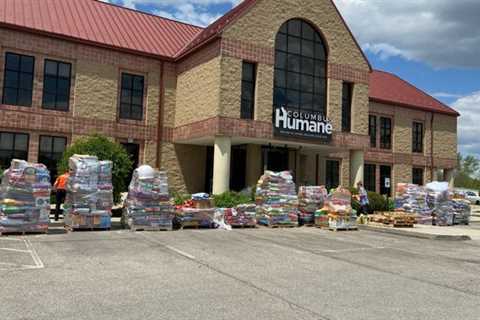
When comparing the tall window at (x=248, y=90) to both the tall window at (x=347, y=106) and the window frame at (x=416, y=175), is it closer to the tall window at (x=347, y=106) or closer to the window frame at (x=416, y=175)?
the tall window at (x=347, y=106)

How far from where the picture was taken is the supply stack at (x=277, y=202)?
16297 mm

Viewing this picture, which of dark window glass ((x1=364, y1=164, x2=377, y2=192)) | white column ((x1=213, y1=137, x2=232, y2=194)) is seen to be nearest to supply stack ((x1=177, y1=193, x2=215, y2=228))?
white column ((x1=213, y1=137, x2=232, y2=194))

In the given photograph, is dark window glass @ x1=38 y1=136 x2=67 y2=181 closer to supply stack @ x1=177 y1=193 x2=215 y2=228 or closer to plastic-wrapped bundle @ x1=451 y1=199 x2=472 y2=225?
supply stack @ x1=177 y1=193 x2=215 y2=228

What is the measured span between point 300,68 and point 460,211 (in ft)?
32.3

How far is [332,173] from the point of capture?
29828mm

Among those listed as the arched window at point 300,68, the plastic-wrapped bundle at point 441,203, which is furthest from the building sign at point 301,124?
the plastic-wrapped bundle at point 441,203

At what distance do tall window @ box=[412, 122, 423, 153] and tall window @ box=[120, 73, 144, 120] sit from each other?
20150 mm

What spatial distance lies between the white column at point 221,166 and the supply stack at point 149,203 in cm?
587

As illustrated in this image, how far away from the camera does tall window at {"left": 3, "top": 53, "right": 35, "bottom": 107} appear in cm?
2011

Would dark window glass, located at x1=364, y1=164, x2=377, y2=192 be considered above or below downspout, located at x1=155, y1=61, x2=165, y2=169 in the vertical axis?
below

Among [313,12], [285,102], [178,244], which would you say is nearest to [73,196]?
[178,244]

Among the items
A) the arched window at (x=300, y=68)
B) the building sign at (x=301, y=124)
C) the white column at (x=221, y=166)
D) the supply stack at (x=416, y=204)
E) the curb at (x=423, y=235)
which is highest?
the arched window at (x=300, y=68)

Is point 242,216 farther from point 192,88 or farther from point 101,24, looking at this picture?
point 101,24

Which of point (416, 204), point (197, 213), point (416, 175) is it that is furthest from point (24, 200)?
point (416, 175)
